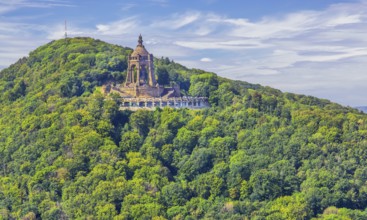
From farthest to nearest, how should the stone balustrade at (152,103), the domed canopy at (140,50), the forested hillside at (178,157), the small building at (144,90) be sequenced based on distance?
the domed canopy at (140,50), the small building at (144,90), the stone balustrade at (152,103), the forested hillside at (178,157)

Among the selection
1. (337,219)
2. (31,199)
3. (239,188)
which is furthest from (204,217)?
(31,199)

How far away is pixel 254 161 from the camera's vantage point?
97375 mm

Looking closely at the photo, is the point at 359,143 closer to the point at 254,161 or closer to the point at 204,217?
the point at 254,161

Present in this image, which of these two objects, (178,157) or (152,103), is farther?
(152,103)

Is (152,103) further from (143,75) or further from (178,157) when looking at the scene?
(178,157)

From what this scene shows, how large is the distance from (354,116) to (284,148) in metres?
12.8

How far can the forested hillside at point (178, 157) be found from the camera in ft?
299

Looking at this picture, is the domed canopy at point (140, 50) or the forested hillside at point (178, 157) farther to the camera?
the domed canopy at point (140, 50)

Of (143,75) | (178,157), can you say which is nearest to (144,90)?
(143,75)

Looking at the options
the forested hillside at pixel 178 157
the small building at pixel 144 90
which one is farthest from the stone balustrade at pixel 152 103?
the forested hillside at pixel 178 157

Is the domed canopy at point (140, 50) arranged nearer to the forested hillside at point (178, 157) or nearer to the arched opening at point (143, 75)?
the arched opening at point (143, 75)

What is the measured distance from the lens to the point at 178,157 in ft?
335

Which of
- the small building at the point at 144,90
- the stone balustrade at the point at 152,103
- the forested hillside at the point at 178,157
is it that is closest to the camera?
the forested hillside at the point at 178,157

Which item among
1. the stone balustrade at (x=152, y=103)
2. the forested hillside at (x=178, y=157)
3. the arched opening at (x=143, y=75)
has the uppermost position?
the arched opening at (x=143, y=75)
